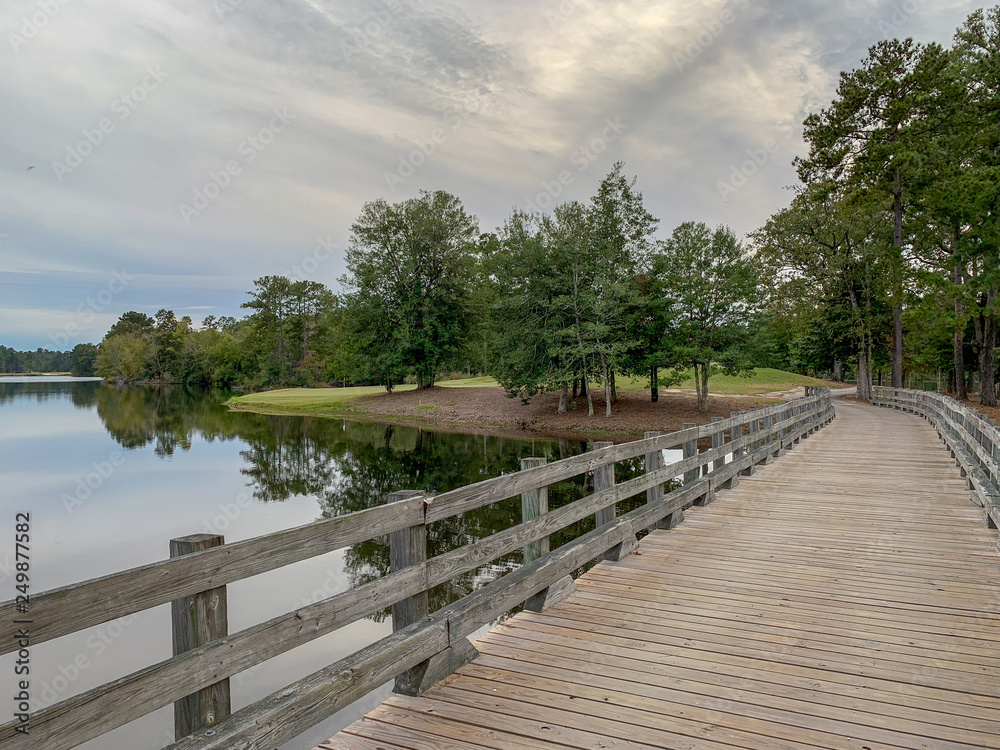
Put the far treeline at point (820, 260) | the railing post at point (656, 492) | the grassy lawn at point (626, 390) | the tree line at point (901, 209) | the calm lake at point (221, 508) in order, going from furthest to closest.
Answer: the grassy lawn at point (626, 390), the far treeline at point (820, 260), the tree line at point (901, 209), the calm lake at point (221, 508), the railing post at point (656, 492)

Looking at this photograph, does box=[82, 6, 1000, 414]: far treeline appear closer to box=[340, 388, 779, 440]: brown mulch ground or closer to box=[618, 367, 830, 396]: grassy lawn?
box=[340, 388, 779, 440]: brown mulch ground

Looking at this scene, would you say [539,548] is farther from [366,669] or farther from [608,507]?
[366,669]

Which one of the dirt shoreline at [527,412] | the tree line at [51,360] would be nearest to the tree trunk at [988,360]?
the dirt shoreline at [527,412]

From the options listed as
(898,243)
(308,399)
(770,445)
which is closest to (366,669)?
(770,445)

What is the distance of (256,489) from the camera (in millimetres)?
16922

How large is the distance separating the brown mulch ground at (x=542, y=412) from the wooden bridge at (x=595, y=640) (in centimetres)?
1933

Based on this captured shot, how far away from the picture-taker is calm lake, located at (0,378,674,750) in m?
7.19

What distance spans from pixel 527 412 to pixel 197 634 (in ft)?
106

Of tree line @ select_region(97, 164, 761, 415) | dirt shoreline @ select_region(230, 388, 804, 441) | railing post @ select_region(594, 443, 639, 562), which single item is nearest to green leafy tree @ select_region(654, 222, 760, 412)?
tree line @ select_region(97, 164, 761, 415)

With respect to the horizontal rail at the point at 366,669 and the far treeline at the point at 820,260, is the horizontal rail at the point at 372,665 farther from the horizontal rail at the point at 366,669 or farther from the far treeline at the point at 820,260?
the far treeline at the point at 820,260

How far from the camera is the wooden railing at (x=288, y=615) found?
1.91 m

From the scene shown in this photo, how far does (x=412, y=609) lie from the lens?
11.3ft

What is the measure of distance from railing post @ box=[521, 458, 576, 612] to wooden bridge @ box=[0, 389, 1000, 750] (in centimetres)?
2

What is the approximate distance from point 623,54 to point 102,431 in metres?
30.6
